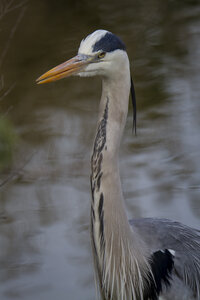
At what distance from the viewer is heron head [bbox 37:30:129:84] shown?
222cm

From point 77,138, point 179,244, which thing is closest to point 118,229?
point 179,244

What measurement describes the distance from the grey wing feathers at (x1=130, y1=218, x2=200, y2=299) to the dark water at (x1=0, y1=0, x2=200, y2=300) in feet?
2.16

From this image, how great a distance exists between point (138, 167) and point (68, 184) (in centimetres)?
55

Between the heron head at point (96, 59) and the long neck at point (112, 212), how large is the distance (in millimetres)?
52

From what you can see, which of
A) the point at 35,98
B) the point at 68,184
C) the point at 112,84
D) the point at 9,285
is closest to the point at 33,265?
the point at 9,285

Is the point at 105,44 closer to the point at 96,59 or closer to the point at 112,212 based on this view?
the point at 96,59

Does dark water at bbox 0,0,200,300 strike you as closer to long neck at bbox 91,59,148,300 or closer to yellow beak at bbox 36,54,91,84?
long neck at bbox 91,59,148,300

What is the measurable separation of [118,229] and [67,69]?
673mm

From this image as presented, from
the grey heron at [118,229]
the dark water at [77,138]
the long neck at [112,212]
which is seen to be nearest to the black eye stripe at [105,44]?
the grey heron at [118,229]

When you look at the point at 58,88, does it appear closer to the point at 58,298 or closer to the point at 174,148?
the point at 174,148

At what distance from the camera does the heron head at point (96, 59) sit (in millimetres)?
2221

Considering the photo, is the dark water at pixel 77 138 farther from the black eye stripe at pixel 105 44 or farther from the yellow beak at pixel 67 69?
the black eye stripe at pixel 105 44

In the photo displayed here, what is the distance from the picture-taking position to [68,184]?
4.36 meters

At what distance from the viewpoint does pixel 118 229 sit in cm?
243
